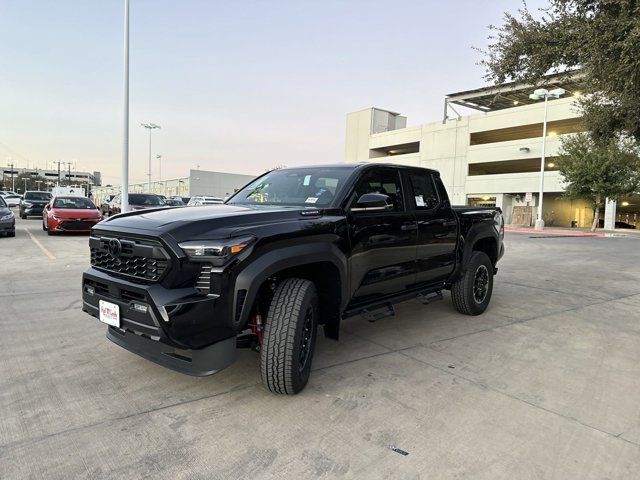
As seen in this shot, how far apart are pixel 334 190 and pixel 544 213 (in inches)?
1640

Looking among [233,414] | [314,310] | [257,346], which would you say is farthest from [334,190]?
[233,414]

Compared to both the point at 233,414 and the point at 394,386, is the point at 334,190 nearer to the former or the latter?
the point at 394,386

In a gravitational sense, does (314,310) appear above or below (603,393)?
above

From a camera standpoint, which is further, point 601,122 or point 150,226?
point 601,122

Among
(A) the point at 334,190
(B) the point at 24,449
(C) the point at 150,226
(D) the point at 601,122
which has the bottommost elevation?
(B) the point at 24,449

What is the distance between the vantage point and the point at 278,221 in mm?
3234

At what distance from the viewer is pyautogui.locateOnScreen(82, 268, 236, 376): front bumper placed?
2.74 meters

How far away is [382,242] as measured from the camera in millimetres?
4039

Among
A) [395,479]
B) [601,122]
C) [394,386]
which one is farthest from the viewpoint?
[601,122]

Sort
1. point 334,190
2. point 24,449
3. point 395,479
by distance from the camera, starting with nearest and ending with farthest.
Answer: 1. point 395,479
2. point 24,449
3. point 334,190

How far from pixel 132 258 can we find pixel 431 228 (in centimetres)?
302

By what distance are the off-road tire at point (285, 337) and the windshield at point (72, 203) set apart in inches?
595

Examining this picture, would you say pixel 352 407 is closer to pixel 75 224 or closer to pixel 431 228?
pixel 431 228

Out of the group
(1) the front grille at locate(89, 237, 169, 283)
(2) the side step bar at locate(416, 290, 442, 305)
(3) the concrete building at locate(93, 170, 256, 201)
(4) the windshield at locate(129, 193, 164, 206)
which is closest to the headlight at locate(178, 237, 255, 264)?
(1) the front grille at locate(89, 237, 169, 283)
